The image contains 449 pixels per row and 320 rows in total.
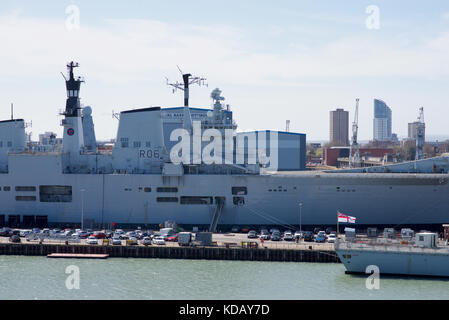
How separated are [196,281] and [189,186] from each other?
1387 cm

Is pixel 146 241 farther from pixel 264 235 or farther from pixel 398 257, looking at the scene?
pixel 398 257

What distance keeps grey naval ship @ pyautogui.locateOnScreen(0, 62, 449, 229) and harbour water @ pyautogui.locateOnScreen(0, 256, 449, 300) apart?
838cm

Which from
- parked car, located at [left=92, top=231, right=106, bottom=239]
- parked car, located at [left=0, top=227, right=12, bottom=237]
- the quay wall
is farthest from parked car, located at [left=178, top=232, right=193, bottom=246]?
parked car, located at [left=0, top=227, right=12, bottom=237]

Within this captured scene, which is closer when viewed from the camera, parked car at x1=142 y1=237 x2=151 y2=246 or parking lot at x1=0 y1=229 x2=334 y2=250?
parking lot at x1=0 y1=229 x2=334 y2=250

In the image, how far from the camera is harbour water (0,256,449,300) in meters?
27.7

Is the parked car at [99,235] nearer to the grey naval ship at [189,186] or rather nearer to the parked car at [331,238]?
the grey naval ship at [189,186]

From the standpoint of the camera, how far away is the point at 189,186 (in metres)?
43.5

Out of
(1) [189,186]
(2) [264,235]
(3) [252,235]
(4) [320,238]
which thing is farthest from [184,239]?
(4) [320,238]

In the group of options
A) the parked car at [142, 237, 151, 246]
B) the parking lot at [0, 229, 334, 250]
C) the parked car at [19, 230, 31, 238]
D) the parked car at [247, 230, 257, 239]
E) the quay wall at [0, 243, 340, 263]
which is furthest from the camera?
the parked car at [19, 230, 31, 238]

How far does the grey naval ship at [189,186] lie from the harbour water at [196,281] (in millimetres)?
8380

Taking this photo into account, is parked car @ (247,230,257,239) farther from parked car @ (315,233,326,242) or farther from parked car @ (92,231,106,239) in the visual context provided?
parked car @ (92,231,106,239)

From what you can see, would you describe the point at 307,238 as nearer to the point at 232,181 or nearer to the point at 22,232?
the point at 232,181

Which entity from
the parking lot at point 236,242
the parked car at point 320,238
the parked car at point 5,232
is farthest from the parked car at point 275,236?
the parked car at point 5,232

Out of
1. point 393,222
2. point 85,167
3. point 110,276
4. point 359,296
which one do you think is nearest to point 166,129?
point 85,167
